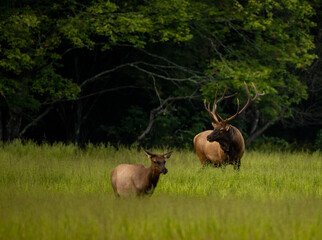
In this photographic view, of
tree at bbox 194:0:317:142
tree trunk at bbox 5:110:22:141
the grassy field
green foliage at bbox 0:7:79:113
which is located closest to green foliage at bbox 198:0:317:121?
tree at bbox 194:0:317:142

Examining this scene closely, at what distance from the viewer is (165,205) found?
7.01m

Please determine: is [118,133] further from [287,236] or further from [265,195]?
[287,236]

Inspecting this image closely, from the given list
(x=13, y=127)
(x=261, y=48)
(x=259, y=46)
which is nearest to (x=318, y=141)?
(x=261, y=48)

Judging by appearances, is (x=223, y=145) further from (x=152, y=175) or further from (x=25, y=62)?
(x=25, y=62)

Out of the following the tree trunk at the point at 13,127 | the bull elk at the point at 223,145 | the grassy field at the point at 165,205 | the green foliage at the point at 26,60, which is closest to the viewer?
the grassy field at the point at 165,205

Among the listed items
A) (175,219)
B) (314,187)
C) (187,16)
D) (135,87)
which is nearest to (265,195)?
(314,187)

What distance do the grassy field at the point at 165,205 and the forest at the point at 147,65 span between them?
5548 mm

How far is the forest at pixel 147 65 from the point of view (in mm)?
17219

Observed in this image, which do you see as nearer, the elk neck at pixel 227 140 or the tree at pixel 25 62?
the elk neck at pixel 227 140

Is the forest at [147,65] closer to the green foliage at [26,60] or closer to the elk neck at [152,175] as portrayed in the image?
the green foliage at [26,60]

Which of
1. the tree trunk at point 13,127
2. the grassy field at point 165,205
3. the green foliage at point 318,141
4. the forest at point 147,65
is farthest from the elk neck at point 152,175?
the green foliage at point 318,141

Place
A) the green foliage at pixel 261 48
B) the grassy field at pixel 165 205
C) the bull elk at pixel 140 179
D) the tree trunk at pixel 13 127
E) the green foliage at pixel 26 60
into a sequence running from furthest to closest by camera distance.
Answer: the tree trunk at pixel 13 127
the green foliage at pixel 261 48
the green foliage at pixel 26 60
the bull elk at pixel 140 179
the grassy field at pixel 165 205

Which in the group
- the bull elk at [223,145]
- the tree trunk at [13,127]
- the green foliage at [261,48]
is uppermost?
the green foliage at [261,48]

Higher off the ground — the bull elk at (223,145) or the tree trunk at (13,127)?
the bull elk at (223,145)
